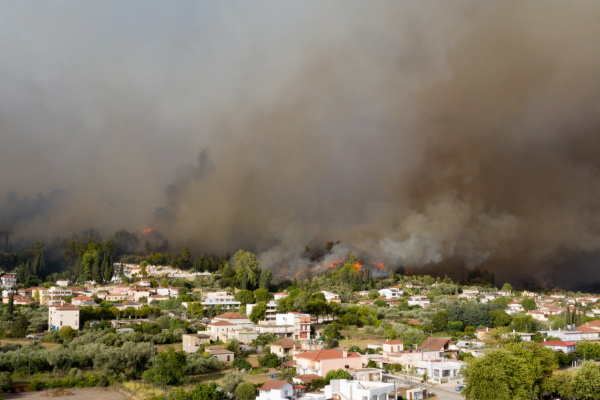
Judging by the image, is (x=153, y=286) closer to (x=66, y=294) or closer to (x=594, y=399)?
(x=66, y=294)

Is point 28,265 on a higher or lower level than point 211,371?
higher

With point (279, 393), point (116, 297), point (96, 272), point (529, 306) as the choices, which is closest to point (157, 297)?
point (116, 297)

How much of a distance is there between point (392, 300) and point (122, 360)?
2834 centimetres

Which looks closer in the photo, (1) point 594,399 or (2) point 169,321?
(1) point 594,399

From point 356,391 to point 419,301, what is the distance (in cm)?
2982

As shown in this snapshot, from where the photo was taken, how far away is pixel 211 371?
76.4ft

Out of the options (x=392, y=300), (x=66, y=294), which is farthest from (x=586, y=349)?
(x=66, y=294)

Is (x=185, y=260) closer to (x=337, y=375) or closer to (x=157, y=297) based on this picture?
(x=157, y=297)

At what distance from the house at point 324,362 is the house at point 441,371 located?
11.1 ft

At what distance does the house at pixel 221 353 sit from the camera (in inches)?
974

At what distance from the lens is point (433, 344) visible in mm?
26031

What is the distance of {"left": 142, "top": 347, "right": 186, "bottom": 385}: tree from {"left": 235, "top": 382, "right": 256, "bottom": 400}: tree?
372 cm

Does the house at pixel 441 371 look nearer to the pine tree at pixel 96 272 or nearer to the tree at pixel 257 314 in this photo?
the tree at pixel 257 314

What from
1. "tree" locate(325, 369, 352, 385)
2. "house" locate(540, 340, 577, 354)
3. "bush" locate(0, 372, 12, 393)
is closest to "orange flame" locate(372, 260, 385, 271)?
"house" locate(540, 340, 577, 354)
